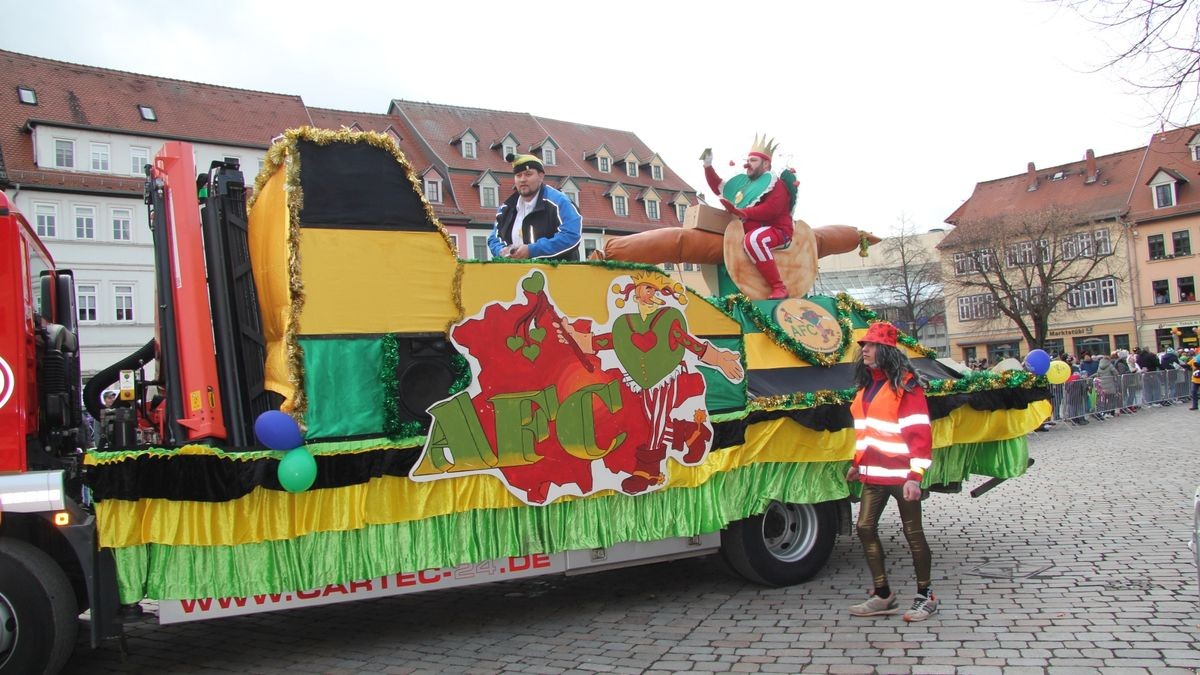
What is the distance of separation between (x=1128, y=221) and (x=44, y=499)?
2109 inches

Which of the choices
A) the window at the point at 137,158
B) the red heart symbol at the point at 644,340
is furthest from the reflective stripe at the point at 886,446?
the window at the point at 137,158

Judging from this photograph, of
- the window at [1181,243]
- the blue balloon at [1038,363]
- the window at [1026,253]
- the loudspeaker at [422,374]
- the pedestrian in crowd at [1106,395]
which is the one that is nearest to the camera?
the loudspeaker at [422,374]

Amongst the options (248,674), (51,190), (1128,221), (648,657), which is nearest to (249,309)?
(248,674)

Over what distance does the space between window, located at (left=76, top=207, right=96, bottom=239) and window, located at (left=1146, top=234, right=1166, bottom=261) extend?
5018cm

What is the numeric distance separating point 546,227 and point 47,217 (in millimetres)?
30687

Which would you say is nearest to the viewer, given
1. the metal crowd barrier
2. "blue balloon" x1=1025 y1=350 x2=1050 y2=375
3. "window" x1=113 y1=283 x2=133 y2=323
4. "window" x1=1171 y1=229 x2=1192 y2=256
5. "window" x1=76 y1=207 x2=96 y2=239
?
"blue balloon" x1=1025 y1=350 x2=1050 y2=375

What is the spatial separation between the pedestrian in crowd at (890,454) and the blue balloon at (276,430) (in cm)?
348

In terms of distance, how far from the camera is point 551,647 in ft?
18.2

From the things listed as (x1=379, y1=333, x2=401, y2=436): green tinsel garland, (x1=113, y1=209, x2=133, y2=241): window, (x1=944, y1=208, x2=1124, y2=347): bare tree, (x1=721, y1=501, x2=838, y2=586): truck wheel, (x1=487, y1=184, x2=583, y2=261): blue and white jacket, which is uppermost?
(x1=113, y1=209, x2=133, y2=241): window

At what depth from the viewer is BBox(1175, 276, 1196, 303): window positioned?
158 feet

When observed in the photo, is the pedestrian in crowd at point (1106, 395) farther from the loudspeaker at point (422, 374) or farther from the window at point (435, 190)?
the window at point (435, 190)

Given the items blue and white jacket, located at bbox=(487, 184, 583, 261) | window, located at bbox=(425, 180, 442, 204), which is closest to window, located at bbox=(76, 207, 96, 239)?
window, located at bbox=(425, 180, 442, 204)

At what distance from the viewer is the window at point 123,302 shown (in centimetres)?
3156

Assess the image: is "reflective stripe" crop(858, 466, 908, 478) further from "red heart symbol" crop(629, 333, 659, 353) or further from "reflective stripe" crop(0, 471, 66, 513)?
"reflective stripe" crop(0, 471, 66, 513)
